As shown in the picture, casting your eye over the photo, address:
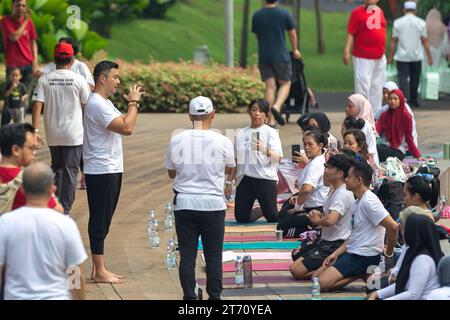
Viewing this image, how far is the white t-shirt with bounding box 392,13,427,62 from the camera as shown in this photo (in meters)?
21.5

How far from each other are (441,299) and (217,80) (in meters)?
14.4

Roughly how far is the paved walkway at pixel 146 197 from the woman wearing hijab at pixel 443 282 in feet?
5.56

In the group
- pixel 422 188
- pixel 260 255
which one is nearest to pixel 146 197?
pixel 260 255

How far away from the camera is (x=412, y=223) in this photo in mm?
8555

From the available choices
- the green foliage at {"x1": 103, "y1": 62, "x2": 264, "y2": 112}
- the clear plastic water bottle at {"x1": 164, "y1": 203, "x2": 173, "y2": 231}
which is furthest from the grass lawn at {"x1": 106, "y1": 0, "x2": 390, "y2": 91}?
the clear plastic water bottle at {"x1": 164, "y1": 203, "x2": 173, "y2": 231}

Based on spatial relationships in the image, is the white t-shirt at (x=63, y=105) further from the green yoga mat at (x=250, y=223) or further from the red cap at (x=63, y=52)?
the green yoga mat at (x=250, y=223)

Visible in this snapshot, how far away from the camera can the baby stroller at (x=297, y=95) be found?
780 inches

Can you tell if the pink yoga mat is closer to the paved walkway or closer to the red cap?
the paved walkway

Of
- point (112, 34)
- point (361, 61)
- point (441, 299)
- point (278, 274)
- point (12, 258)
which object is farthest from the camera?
point (112, 34)

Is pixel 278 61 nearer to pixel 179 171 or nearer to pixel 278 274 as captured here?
pixel 278 274

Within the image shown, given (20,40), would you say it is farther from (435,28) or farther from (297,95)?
(435,28)

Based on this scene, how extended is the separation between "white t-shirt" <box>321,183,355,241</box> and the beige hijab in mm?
13475

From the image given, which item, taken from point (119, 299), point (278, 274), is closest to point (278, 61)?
point (278, 274)

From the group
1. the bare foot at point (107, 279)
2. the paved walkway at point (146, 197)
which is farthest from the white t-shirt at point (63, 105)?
the bare foot at point (107, 279)
